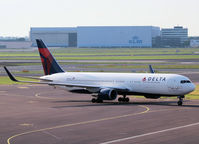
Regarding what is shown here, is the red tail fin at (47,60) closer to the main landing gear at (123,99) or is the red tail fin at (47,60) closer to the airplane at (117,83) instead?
the airplane at (117,83)

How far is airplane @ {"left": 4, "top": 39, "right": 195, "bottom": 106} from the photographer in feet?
175

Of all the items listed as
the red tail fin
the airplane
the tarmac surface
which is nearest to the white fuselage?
the airplane

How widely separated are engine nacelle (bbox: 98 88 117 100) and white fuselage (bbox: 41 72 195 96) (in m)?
1.60

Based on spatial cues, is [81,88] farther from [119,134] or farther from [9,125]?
[119,134]

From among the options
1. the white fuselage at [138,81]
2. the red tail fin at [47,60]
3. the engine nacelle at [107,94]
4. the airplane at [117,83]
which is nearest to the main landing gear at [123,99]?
the airplane at [117,83]

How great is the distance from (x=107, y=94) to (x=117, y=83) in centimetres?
266

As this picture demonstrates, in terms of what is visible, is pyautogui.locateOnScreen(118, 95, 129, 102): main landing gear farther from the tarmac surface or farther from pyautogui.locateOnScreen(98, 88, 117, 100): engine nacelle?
pyautogui.locateOnScreen(98, 88, 117, 100): engine nacelle

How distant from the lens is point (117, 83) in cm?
5750

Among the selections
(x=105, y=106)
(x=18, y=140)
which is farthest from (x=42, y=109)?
(x=18, y=140)

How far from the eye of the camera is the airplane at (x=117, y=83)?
53312mm

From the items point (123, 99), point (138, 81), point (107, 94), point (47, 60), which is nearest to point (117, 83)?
point (123, 99)

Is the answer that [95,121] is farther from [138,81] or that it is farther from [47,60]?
[47,60]

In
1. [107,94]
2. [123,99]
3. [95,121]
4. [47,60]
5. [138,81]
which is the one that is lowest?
[95,121]

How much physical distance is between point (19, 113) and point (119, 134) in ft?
50.7
